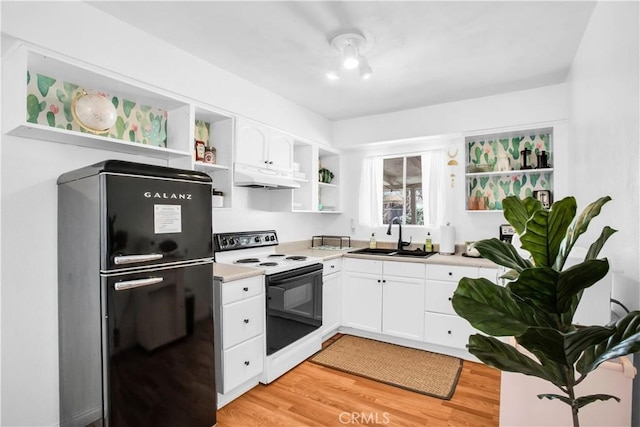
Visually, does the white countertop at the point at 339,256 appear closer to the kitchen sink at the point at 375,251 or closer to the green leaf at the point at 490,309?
the kitchen sink at the point at 375,251

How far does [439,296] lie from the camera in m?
3.14

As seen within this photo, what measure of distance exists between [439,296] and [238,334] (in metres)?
1.88

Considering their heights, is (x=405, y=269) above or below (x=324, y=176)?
below

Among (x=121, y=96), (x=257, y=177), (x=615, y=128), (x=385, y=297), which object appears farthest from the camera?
(x=385, y=297)

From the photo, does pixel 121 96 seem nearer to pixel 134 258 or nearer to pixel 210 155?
pixel 210 155

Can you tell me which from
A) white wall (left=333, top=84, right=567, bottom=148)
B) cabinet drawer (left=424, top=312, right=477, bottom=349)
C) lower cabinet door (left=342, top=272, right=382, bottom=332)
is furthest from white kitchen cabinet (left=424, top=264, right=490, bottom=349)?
white wall (left=333, top=84, right=567, bottom=148)

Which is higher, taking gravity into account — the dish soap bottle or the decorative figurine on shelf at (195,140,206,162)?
the decorative figurine on shelf at (195,140,206,162)

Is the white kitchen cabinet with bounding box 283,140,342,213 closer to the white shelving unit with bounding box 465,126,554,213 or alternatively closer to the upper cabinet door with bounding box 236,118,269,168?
the upper cabinet door with bounding box 236,118,269,168

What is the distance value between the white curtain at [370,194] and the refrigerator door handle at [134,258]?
2.86m

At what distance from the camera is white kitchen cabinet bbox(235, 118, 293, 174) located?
2.86 metres

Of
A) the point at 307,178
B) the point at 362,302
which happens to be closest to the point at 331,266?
the point at 362,302

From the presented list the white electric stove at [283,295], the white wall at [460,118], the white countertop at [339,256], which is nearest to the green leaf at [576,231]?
the white countertop at [339,256]

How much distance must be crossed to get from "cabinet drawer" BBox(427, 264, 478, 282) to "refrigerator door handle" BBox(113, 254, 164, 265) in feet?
7.90

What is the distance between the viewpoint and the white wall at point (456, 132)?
3.02 meters
